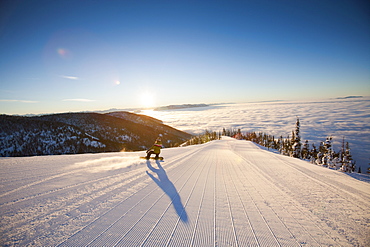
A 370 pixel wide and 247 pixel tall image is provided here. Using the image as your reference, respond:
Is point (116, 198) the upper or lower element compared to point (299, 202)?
upper

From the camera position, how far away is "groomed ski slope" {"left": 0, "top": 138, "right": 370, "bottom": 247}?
244 centimetres

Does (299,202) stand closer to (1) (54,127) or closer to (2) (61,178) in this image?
(2) (61,178)

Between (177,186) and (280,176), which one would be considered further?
(280,176)

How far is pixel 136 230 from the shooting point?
8.44ft

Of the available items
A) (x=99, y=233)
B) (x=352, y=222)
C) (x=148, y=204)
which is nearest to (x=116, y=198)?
(x=148, y=204)

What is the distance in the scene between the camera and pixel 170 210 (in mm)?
3277

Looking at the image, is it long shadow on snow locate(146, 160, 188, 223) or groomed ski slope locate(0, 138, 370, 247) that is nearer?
groomed ski slope locate(0, 138, 370, 247)

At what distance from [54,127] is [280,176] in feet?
278

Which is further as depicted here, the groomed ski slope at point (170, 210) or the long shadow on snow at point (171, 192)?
the long shadow on snow at point (171, 192)

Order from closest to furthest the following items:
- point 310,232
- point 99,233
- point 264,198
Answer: point 99,233, point 310,232, point 264,198

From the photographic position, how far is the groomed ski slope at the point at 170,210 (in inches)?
95.9

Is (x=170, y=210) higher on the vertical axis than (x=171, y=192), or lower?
higher

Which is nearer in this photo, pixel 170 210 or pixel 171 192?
pixel 170 210

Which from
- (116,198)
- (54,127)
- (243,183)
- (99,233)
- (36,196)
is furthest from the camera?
(54,127)
